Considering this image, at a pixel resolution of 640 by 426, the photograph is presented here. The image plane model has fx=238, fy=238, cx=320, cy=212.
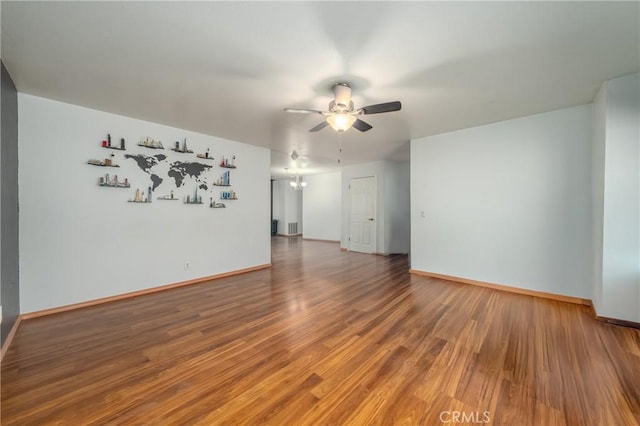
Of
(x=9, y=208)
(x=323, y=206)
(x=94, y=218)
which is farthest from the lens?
(x=323, y=206)

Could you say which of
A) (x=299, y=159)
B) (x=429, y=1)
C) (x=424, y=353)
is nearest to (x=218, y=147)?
(x=299, y=159)

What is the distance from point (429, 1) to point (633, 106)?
2.76 meters

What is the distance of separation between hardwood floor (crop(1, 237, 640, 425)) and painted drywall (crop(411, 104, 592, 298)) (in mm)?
607

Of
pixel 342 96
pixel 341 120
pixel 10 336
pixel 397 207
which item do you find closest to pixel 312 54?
pixel 342 96

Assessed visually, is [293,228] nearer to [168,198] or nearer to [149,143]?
[168,198]

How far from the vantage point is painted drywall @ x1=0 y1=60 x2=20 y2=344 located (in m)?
2.24

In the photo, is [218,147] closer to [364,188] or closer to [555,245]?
[364,188]

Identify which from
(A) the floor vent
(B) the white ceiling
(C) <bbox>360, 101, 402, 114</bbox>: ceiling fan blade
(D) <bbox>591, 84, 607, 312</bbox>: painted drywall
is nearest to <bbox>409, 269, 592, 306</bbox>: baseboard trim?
(D) <bbox>591, 84, 607, 312</bbox>: painted drywall

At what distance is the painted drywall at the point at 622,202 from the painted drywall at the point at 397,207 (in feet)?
13.7

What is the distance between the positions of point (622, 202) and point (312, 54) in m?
3.60

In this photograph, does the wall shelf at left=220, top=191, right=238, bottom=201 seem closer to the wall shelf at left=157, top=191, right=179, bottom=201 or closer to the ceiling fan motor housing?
the wall shelf at left=157, top=191, right=179, bottom=201

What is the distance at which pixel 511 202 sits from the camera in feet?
12.1

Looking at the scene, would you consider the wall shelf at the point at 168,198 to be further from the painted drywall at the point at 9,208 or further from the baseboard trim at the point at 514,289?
the baseboard trim at the point at 514,289

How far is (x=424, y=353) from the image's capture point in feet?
6.88
